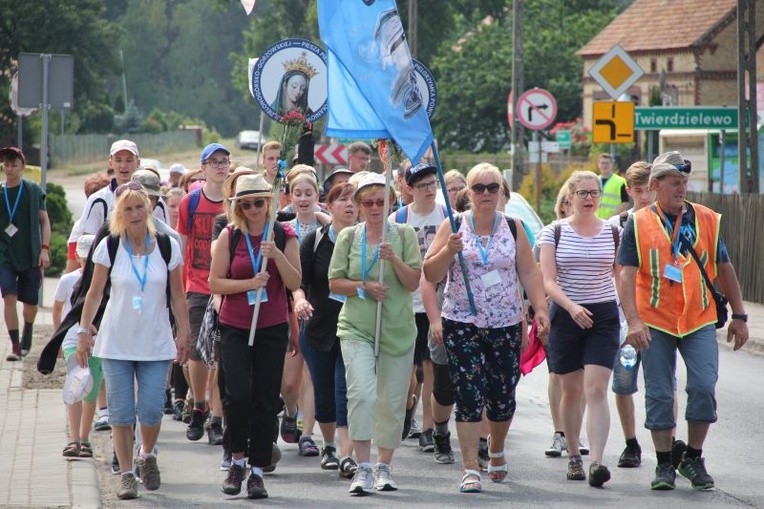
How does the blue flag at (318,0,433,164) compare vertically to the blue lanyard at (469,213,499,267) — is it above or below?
above

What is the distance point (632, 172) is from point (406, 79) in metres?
1.73

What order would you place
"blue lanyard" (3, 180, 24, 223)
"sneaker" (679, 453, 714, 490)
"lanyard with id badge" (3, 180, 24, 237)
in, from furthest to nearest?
"blue lanyard" (3, 180, 24, 223)
"lanyard with id badge" (3, 180, 24, 237)
"sneaker" (679, 453, 714, 490)

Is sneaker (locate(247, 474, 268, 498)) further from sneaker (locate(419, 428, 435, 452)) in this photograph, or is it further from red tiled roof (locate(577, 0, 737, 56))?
red tiled roof (locate(577, 0, 737, 56))

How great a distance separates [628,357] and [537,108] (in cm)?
2014

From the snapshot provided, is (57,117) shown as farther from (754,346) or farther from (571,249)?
(571,249)

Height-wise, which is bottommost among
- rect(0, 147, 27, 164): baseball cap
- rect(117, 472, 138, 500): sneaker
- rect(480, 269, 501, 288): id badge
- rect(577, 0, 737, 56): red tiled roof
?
rect(117, 472, 138, 500): sneaker

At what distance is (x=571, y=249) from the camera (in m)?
9.12

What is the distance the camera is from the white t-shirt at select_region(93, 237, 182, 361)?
8.41 metres

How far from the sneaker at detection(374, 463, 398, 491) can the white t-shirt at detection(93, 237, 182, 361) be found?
1306mm

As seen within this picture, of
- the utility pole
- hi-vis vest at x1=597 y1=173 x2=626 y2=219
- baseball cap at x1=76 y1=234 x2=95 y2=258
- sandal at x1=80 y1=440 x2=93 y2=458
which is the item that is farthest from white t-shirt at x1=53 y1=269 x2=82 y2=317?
the utility pole

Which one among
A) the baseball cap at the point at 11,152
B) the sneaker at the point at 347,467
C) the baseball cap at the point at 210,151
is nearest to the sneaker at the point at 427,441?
the sneaker at the point at 347,467

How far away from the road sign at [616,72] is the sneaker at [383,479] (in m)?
13.9

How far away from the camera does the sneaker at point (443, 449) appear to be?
9.75 m

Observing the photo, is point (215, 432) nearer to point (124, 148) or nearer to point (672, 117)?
point (124, 148)
